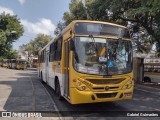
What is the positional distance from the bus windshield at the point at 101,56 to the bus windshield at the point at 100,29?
0.26 meters

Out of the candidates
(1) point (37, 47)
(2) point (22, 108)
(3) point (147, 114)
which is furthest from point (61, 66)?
(1) point (37, 47)

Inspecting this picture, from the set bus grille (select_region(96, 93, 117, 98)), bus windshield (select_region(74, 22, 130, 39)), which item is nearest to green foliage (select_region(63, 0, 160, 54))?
bus windshield (select_region(74, 22, 130, 39))

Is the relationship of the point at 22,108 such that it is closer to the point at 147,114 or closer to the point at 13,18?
the point at 147,114

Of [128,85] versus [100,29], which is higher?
[100,29]

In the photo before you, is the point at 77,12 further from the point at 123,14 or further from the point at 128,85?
the point at 128,85

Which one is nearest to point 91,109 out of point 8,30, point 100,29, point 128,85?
point 128,85

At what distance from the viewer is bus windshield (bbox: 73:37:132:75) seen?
372 inches

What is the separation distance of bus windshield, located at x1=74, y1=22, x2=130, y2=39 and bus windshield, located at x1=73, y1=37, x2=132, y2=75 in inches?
10.1

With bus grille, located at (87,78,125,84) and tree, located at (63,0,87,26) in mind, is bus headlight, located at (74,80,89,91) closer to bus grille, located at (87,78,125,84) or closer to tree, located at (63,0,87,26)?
bus grille, located at (87,78,125,84)

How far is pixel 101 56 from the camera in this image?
966 cm

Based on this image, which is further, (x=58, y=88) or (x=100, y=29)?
(x=58, y=88)

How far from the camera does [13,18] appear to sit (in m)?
60.3

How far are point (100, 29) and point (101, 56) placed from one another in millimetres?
1073

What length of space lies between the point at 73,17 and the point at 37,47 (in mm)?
59469
